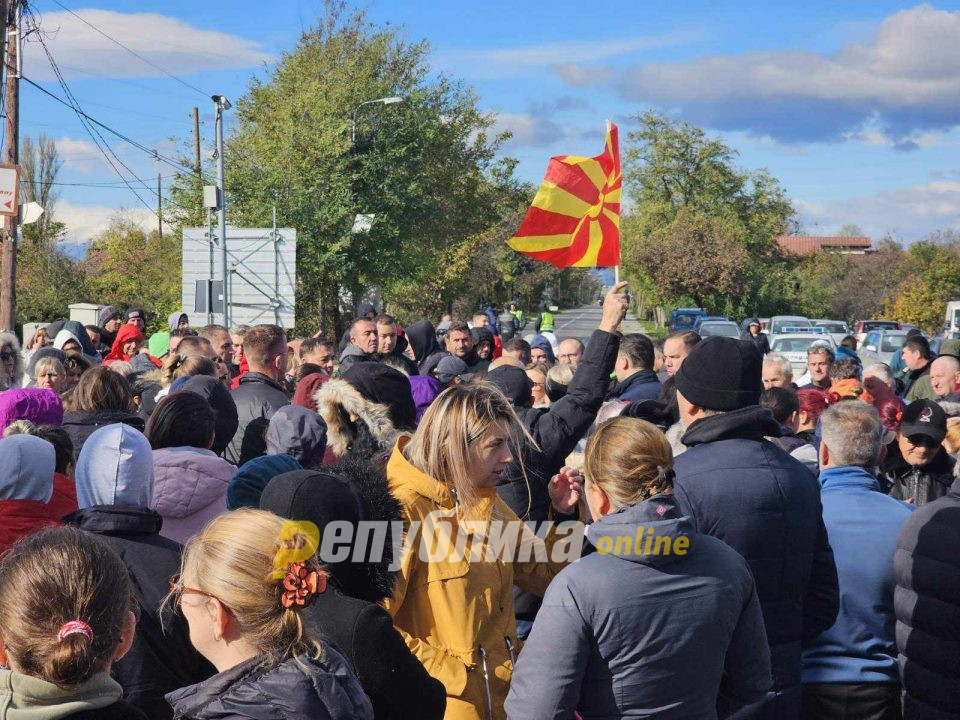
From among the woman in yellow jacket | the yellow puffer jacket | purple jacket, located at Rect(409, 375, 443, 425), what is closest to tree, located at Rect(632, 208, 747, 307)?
purple jacket, located at Rect(409, 375, 443, 425)

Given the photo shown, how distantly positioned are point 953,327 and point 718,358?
118 ft

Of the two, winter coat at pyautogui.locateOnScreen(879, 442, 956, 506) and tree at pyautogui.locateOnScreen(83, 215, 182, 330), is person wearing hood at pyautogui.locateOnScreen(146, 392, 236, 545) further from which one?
tree at pyautogui.locateOnScreen(83, 215, 182, 330)

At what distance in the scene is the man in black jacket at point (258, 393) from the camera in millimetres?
6652

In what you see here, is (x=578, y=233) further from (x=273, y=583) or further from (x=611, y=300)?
(x=273, y=583)

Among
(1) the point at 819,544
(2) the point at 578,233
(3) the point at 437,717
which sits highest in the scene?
(2) the point at 578,233

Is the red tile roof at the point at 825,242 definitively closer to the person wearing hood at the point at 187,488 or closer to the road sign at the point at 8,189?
the road sign at the point at 8,189

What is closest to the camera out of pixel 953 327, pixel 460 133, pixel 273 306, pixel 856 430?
pixel 856 430

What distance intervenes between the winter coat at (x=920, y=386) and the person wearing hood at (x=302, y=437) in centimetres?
704

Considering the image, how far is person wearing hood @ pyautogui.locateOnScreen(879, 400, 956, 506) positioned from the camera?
6016 mm

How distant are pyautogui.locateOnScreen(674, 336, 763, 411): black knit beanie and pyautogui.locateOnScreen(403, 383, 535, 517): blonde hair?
770 millimetres

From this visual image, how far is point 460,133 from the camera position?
41688 millimetres

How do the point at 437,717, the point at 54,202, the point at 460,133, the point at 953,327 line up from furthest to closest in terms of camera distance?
the point at 54,202
the point at 460,133
the point at 953,327
the point at 437,717

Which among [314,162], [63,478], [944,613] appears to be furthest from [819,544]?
[314,162]

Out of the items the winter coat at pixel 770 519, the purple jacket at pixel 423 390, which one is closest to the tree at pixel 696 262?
the purple jacket at pixel 423 390
